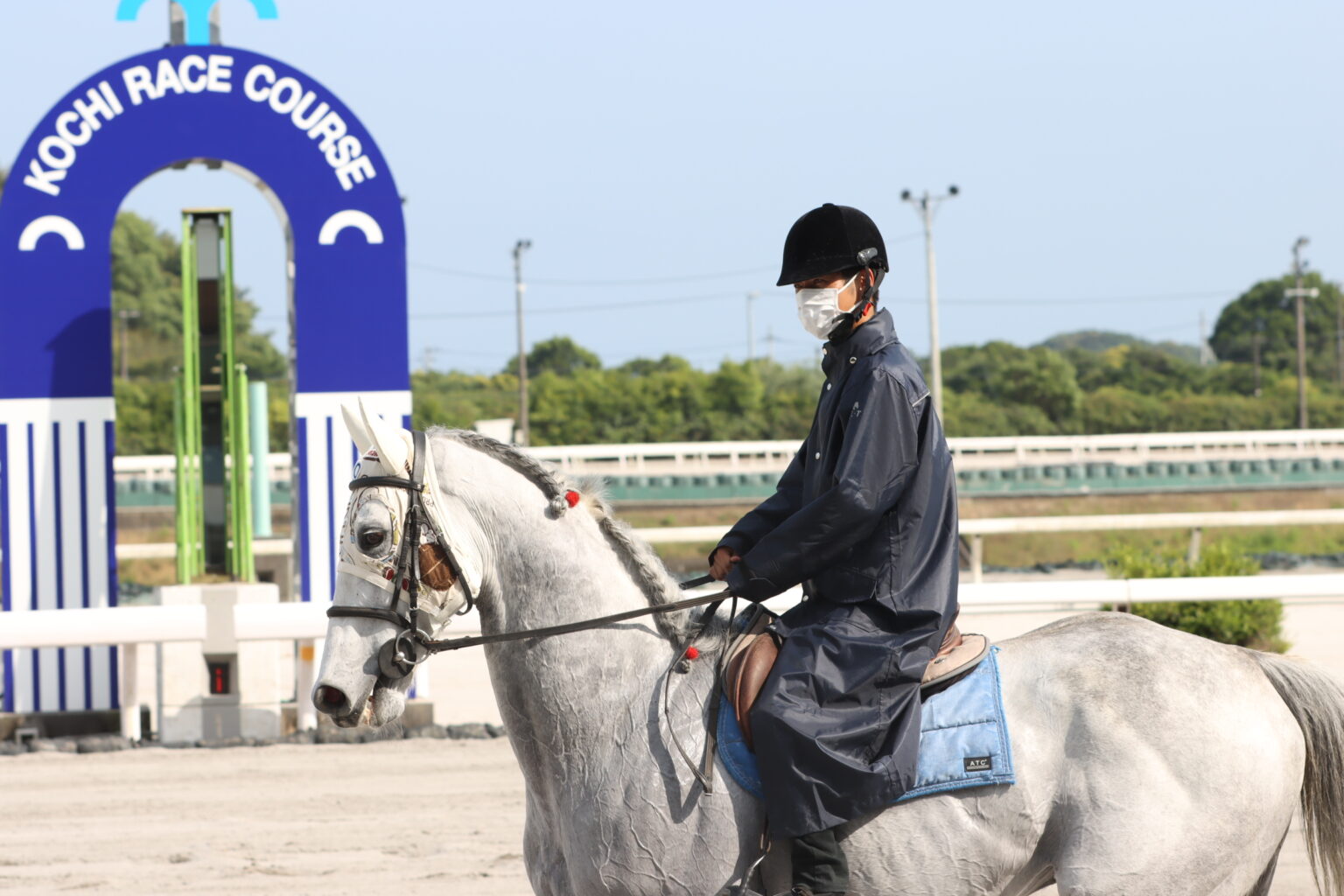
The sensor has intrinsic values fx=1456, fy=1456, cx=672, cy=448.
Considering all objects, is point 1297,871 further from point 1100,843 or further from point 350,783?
point 350,783

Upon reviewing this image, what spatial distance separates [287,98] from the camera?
8.64m

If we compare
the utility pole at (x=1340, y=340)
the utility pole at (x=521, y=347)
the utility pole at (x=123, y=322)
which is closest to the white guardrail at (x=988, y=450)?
the utility pole at (x=521, y=347)

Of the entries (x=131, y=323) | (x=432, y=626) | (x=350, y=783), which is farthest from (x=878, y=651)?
(x=131, y=323)

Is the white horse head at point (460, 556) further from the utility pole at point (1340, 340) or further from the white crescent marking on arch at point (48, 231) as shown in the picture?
the utility pole at point (1340, 340)

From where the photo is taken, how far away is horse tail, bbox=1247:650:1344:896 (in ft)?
10.8

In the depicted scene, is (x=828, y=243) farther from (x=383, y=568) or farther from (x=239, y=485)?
(x=239, y=485)

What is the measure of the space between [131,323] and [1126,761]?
70.8 m

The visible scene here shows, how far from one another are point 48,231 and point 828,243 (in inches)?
256

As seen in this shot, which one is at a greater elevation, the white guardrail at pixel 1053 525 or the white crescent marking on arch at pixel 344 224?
the white crescent marking on arch at pixel 344 224

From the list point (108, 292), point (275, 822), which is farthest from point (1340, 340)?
point (275, 822)

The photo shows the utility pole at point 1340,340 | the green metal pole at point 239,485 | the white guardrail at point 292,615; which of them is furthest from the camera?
the utility pole at point 1340,340

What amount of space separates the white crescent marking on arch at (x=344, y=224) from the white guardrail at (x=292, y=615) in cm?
224

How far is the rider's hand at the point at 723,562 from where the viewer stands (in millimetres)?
3289

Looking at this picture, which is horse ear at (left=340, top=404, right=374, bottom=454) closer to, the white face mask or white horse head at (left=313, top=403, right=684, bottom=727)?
white horse head at (left=313, top=403, right=684, bottom=727)
